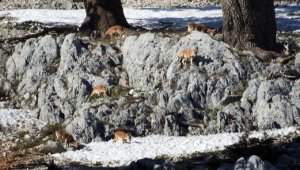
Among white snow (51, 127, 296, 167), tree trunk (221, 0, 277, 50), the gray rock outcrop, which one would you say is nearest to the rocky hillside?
white snow (51, 127, 296, 167)

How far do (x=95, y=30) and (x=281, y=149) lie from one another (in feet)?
39.6

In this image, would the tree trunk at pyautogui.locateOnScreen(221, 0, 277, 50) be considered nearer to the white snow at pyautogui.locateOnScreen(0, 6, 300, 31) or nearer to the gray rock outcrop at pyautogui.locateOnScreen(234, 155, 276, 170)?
the white snow at pyautogui.locateOnScreen(0, 6, 300, 31)

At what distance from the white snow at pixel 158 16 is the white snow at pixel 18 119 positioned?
848 centimetres

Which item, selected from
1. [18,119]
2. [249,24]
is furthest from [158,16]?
[18,119]

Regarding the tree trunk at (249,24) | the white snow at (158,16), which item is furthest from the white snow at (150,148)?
the white snow at (158,16)

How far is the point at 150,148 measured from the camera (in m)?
18.9

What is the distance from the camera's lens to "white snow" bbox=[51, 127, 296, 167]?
18250mm

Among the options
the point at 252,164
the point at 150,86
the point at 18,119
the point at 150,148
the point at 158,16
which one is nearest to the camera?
the point at 252,164

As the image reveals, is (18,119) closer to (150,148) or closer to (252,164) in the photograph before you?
(150,148)

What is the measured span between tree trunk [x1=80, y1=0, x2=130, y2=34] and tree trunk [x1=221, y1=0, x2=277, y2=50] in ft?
17.2

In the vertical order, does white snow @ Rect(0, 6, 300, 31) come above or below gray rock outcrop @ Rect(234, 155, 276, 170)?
above

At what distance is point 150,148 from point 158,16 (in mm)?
15426

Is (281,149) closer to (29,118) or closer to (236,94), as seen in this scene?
(236,94)

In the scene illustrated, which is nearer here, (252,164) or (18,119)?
(252,164)
